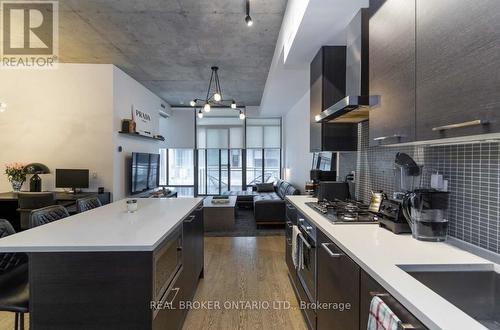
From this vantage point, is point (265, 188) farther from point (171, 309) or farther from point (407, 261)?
point (407, 261)

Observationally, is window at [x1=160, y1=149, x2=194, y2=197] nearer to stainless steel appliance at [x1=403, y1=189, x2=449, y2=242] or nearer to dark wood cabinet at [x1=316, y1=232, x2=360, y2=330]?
dark wood cabinet at [x1=316, y1=232, x2=360, y2=330]

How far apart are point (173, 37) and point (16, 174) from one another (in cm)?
358

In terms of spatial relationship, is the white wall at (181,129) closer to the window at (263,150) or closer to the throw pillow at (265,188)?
the window at (263,150)

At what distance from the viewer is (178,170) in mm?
9148

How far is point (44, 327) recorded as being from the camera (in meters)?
1.41

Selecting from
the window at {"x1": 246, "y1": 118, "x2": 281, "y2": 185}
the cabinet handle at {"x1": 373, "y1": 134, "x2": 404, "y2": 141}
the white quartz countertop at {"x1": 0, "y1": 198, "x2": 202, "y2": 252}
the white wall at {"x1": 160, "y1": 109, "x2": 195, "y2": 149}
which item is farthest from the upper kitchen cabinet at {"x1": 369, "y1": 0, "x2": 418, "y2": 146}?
the white wall at {"x1": 160, "y1": 109, "x2": 195, "y2": 149}

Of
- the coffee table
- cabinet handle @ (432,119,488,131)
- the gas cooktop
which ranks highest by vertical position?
cabinet handle @ (432,119,488,131)

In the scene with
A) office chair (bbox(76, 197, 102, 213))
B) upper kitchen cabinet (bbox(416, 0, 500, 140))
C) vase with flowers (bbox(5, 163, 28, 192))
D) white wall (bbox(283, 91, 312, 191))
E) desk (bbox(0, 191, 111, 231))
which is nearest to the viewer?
upper kitchen cabinet (bbox(416, 0, 500, 140))

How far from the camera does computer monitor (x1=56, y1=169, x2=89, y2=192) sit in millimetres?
4730

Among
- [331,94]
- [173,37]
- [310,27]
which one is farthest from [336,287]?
[173,37]

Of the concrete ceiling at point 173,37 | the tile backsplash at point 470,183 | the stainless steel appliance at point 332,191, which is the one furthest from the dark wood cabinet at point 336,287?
the concrete ceiling at point 173,37

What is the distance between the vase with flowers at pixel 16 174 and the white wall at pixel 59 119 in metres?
0.21

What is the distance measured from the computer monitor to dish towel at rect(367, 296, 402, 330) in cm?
499

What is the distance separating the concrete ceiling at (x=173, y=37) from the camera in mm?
3180
